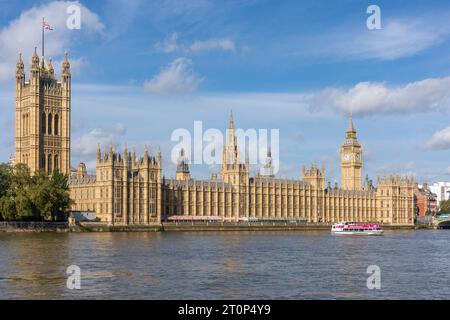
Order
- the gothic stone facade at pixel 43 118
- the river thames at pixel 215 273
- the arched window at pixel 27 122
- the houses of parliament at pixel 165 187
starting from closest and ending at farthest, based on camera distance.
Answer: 1. the river thames at pixel 215 273
2. the houses of parliament at pixel 165 187
3. the gothic stone facade at pixel 43 118
4. the arched window at pixel 27 122

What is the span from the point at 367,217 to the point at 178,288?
5635 inches

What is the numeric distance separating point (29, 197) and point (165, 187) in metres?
37.3

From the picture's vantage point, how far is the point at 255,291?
34.7 m

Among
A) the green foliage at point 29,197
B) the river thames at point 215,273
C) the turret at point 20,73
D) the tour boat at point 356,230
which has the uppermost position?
the turret at point 20,73

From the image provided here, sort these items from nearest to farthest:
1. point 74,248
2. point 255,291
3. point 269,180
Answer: point 255,291 → point 74,248 → point 269,180

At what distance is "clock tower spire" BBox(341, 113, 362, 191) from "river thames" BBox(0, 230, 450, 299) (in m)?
124

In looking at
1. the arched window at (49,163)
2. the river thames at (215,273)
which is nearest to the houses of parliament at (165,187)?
the arched window at (49,163)

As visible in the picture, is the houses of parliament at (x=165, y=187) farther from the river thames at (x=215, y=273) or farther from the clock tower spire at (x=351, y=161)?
the river thames at (x=215, y=273)

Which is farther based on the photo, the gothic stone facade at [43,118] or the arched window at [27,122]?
the arched window at [27,122]

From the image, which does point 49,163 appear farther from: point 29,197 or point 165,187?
point 29,197

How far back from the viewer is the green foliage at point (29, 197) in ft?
291

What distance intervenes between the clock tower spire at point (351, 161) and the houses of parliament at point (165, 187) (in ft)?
2.65
